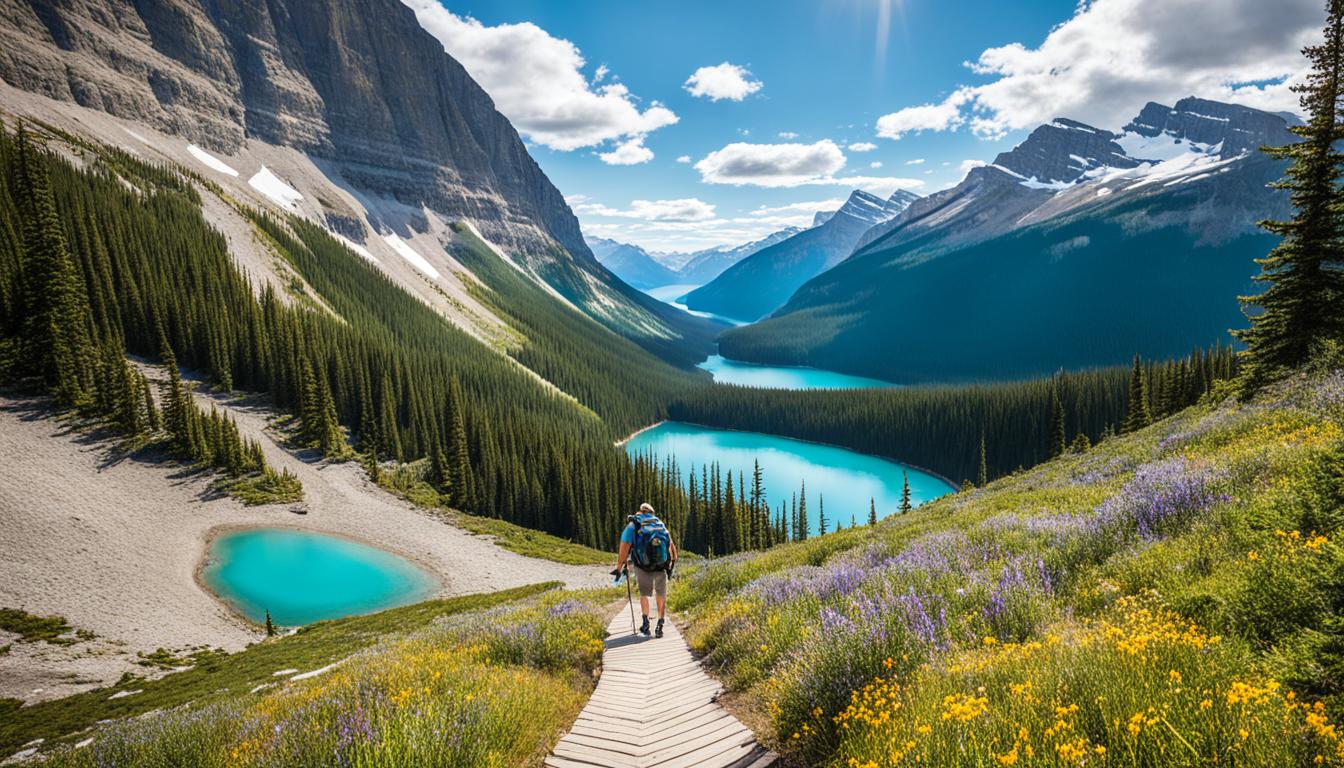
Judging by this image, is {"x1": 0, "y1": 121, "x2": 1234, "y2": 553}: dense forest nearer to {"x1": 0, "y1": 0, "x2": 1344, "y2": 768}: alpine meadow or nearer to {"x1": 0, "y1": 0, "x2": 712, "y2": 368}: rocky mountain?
{"x1": 0, "y1": 0, "x2": 1344, "y2": 768}: alpine meadow

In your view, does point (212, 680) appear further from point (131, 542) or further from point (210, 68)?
point (210, 68)

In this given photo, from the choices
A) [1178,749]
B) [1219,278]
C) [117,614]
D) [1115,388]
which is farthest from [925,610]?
[1219,278]

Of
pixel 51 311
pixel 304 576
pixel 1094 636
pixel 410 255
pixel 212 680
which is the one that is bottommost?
pixel 304 576

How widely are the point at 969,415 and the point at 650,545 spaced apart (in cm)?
11507

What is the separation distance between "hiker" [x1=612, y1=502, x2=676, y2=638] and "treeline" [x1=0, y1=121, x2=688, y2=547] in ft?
200

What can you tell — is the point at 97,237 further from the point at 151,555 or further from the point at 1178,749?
the point at 1178,749

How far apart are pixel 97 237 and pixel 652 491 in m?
83.1

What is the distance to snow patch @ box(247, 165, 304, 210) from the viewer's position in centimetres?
14512

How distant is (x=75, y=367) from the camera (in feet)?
182

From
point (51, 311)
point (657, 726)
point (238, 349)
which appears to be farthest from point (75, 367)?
point (657, 726)

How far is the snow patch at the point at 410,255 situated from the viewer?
175875 millimetres

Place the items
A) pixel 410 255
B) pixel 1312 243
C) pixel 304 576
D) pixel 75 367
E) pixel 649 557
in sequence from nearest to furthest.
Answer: pixel 649 557 → pixel 1312 243 → pixel 304 576 → pixel 75 367 → pixel 410 255

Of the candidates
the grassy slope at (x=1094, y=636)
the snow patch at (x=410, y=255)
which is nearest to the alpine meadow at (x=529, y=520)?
the grassy slope at (x=1094, y=636)

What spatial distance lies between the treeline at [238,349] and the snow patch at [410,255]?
266 ft
